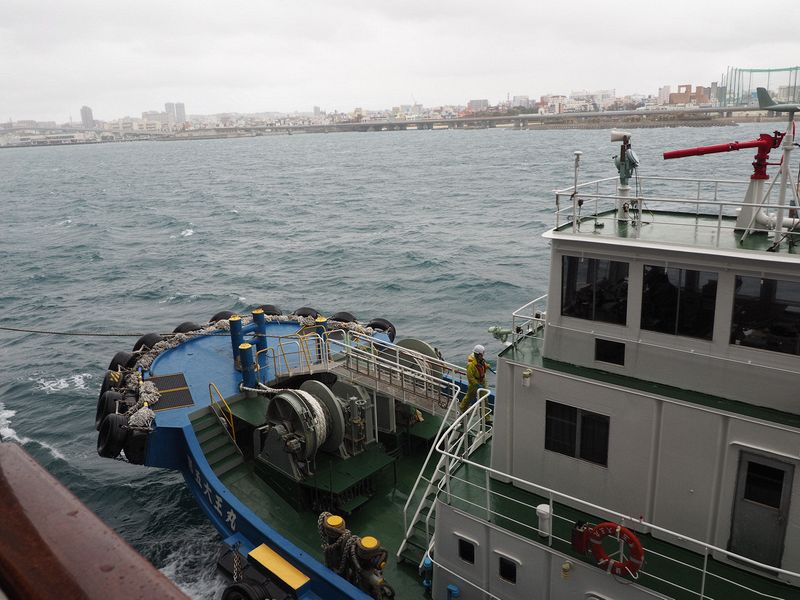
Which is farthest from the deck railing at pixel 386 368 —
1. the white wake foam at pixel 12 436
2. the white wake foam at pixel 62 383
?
the white wake foam at pixel 62 383

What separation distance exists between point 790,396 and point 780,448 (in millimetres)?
738

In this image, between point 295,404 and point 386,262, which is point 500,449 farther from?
point 386,262

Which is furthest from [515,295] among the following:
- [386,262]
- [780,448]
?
[780,448]

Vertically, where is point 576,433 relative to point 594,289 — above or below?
below

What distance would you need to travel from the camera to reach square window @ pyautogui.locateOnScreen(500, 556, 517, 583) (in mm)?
9664

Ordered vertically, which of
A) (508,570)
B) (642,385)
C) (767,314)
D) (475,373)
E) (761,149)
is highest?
(761,149)

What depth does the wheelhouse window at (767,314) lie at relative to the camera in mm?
8336

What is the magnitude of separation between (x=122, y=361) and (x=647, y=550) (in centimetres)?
1544

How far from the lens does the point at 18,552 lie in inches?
62.1

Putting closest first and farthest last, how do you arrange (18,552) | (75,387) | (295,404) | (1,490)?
(18,552) < (1,490) < (295,404) < (75,387)

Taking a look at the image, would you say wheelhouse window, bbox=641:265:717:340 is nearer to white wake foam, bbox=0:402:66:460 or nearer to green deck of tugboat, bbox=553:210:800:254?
green deck of tugboat, bbox=553:210:800:254

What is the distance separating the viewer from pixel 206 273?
44.7m

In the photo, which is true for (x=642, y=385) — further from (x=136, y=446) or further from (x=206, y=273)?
(x=206, y=273)

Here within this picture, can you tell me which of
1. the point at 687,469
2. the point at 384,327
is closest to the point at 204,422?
the point at 384,327
